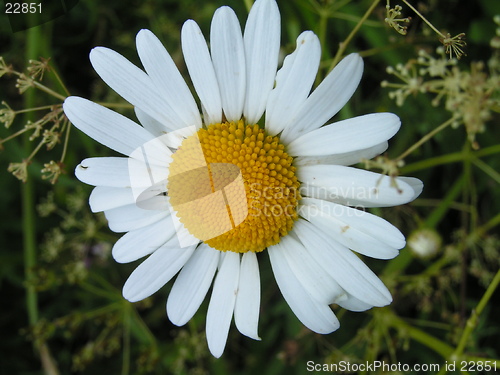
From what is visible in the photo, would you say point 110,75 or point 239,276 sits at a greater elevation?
point 110,75

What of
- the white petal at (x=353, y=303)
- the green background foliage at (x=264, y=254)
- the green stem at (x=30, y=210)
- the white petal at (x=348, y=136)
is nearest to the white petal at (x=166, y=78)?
the white petal at (x=348, y=136)

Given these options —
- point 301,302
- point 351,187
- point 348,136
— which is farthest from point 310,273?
point 348,136

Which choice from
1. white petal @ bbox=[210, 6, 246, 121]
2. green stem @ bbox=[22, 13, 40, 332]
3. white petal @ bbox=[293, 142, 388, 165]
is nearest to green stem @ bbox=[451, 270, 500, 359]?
white petal @ bbox=[293, 142, 388, 165]

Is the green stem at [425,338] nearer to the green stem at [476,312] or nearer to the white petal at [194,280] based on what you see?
the green stem at [476,312]

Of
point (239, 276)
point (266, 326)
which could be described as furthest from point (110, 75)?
point (266, 326)

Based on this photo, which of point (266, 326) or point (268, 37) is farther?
point (266, 326)

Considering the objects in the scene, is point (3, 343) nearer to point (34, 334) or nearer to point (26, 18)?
point (34, 334)

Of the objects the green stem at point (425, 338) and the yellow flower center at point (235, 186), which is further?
the green stem at point (425, 338)
